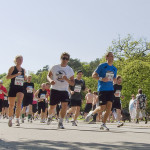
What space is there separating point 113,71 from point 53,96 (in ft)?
6.15

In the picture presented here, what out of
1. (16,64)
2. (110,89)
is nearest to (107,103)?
(110,89)

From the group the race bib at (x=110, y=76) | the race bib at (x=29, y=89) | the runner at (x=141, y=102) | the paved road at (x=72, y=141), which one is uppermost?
the race bib at (x=110, y=76)

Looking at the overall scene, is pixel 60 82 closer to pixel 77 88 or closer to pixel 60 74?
pixel 60 74

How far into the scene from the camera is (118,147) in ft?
16.9

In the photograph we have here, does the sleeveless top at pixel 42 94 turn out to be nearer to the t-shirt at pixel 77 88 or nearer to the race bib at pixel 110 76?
the t-shirt at pixel 77 88

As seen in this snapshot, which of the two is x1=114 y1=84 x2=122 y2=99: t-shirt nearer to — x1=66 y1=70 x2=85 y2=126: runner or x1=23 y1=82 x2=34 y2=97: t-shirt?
x1=66 y1=70 x2=85 y2=126: runner

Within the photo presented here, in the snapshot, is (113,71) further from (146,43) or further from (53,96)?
(146,43)

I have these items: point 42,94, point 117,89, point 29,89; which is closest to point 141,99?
point 117,89

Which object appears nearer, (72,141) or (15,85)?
(72,141)

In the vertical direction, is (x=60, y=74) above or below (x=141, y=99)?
above

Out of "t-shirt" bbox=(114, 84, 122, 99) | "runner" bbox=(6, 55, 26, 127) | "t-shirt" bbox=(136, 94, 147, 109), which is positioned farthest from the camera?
"t-shirt" bbox=(136, 94, 147, 109)

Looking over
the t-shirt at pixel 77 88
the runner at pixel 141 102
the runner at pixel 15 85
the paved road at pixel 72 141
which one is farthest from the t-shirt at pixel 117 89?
the paved road at pixel 72 141

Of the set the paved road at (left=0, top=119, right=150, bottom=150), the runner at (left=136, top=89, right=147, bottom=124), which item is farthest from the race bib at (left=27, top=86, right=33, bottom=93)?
the paved road at (left=0, top=119, right=150, bottom=150)

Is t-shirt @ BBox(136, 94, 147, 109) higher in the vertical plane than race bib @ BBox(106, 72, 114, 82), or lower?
lower
